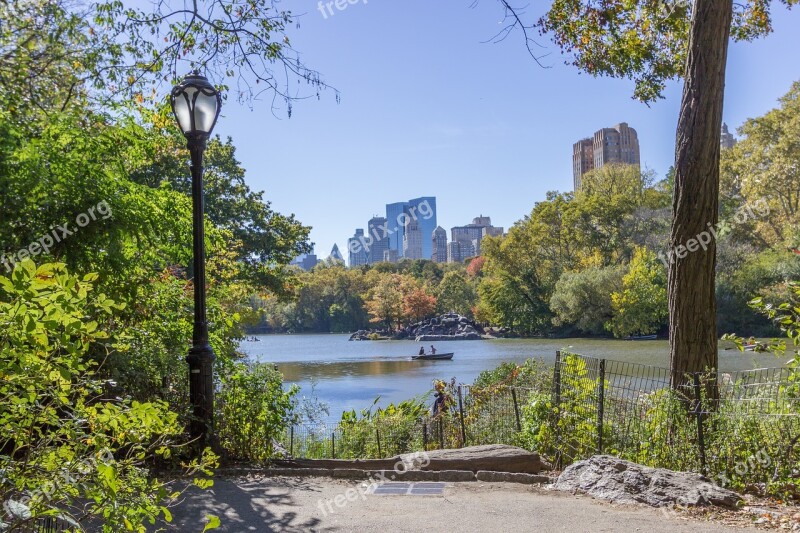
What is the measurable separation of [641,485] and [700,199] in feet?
11.2

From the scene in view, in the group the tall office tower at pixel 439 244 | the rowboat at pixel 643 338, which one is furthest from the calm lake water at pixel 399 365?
the tall office tower at pixel 439 244

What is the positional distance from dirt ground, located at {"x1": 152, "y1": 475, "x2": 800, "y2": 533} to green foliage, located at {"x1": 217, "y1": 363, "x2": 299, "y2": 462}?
3.49ft

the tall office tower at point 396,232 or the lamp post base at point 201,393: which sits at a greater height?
the tall office tower at point 396,232

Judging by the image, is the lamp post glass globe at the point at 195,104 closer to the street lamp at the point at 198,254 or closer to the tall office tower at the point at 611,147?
the street lamp at the point at 198,254

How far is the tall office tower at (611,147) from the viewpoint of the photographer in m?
130

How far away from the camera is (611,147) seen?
130m

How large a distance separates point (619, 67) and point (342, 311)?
81.2 metres

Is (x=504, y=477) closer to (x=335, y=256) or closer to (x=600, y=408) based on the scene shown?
(x=600, y=408)

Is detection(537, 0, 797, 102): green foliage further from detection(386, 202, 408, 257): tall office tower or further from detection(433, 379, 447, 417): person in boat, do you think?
detection(386, 202, 408, 257): tall office tower

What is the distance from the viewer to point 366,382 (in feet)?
107

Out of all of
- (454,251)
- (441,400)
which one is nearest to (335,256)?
(454,251)

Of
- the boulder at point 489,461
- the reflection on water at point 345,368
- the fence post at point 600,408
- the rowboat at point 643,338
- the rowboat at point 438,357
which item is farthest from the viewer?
the rowboat at point 643,338

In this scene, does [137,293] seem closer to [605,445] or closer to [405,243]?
[605,445]

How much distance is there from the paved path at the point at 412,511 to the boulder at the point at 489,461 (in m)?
0.67
